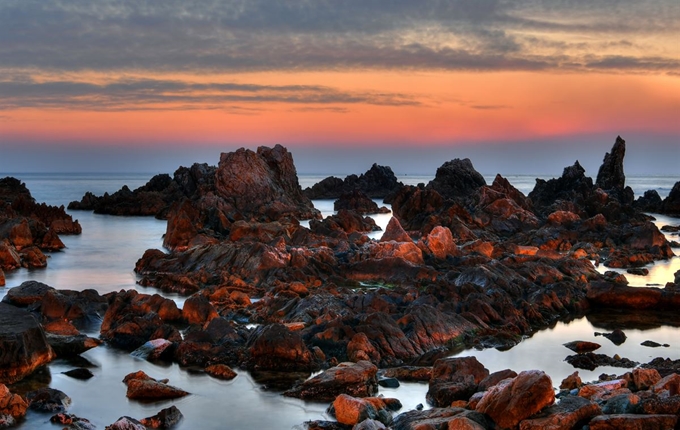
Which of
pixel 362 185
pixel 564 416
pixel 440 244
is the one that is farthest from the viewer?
pixel 362 185

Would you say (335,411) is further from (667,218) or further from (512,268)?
(667,218)

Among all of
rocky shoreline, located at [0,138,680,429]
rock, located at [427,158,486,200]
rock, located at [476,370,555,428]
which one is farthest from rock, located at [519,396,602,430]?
rock, located at [427,158,486,200]

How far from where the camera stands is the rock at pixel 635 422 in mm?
13281

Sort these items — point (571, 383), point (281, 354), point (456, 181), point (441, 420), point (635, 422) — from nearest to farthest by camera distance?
point (635, 422) → point (441, 420) → point (571, 383) → point (281, 354) → point (456, 181)

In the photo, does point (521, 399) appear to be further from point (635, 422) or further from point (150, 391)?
point (150, 391)

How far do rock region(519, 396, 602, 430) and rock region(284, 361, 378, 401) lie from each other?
5.33 metres

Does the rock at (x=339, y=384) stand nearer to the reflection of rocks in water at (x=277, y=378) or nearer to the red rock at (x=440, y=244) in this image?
the reflection of rocks in water at (x=277, y=378)

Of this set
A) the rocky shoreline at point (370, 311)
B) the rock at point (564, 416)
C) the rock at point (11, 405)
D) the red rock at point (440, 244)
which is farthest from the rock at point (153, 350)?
the red rock at point (440, 244)

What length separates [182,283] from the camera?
3400cm

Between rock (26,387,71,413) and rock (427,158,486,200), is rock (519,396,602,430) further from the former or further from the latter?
rock (427,158,486,200)

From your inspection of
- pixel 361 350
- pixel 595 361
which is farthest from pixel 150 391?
pixel 595 361

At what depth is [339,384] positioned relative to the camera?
18.7 meters

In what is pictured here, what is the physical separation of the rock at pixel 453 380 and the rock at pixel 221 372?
17.6ft

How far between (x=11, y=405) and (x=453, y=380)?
9818mm
